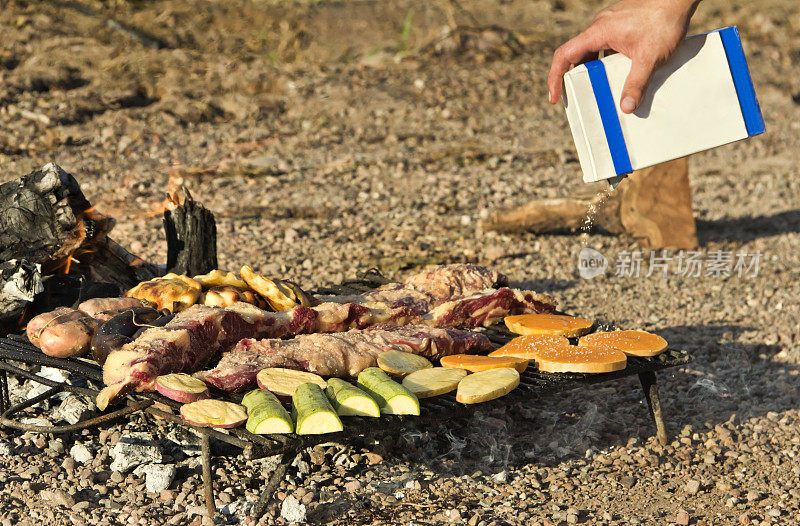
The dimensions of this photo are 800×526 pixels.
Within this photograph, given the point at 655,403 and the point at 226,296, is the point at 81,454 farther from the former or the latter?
the point at 655,403

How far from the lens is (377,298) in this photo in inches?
188

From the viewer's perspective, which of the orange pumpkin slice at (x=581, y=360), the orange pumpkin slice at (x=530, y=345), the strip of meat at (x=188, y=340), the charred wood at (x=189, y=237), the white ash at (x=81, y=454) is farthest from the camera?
the charred wood at (x=189, y=237)

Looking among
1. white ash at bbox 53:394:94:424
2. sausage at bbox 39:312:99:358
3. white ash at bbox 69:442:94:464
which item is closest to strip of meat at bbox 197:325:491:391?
sausage at bbox 39:312:99:358

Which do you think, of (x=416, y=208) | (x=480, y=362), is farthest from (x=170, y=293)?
(x=416, y=208)

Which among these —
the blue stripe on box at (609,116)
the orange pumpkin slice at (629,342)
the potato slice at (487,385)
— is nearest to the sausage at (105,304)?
the potato slice at (487,385)

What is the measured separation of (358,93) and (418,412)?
8.55m

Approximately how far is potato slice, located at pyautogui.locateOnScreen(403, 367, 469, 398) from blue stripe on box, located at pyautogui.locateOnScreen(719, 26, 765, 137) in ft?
5.44

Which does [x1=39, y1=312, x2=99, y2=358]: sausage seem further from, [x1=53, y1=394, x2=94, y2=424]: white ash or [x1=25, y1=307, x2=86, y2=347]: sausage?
[x1=53, y1=394, x2=94, y2=424]: white ash

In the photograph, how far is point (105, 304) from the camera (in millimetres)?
4277

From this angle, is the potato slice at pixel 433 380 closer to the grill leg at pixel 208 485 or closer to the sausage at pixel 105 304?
the grill leg at pixel 208 485

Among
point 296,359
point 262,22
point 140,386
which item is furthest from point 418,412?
point 262,22

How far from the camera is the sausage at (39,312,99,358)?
12.6 ft

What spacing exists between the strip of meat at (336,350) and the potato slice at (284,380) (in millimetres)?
60

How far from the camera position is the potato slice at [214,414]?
334 centimetres
